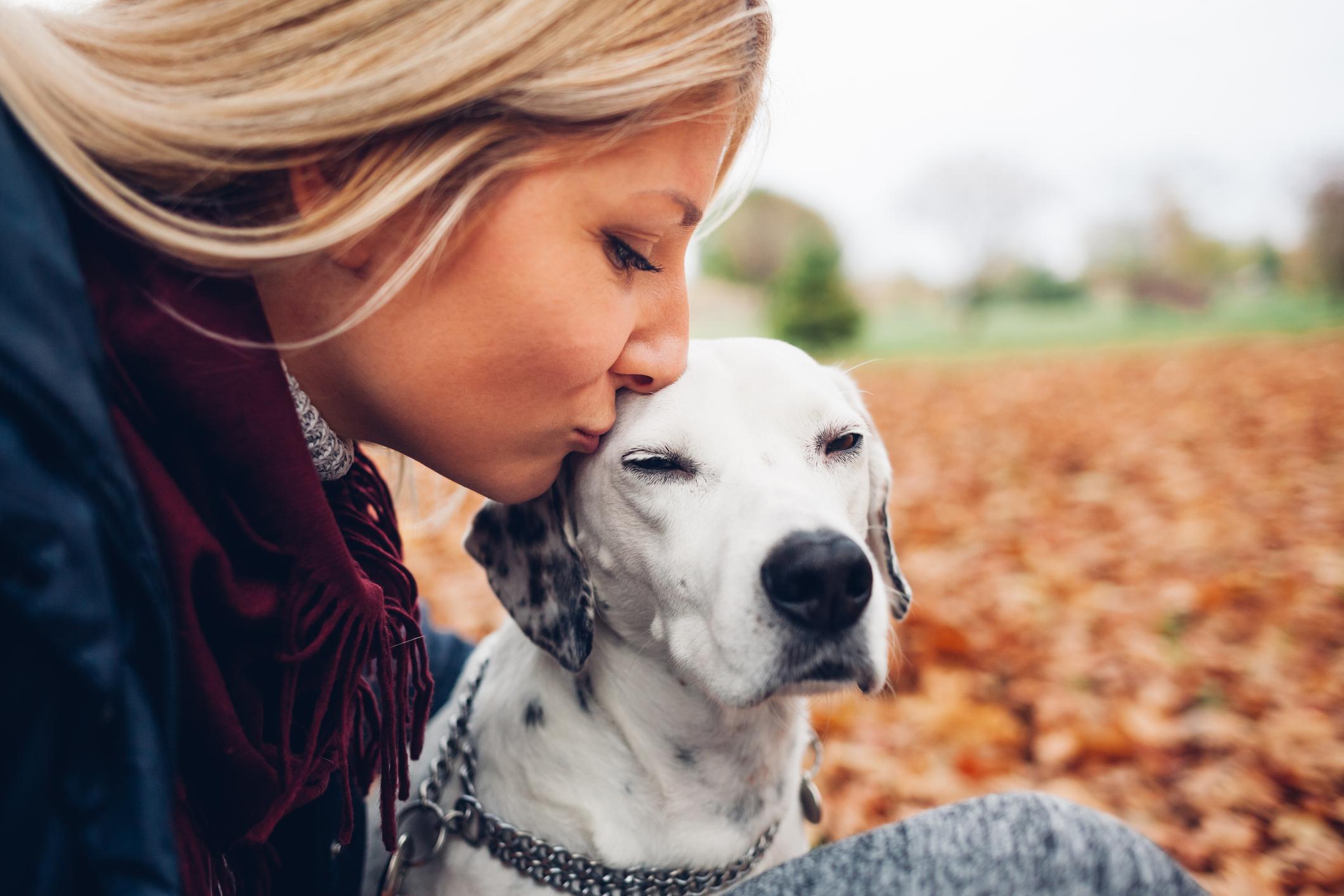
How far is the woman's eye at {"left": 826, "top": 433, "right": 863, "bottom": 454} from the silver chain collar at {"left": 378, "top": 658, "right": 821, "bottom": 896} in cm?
92

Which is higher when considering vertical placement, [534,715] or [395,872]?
[534,715]

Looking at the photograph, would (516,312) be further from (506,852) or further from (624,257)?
(506,852)

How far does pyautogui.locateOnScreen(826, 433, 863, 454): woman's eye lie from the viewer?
2.02 meters

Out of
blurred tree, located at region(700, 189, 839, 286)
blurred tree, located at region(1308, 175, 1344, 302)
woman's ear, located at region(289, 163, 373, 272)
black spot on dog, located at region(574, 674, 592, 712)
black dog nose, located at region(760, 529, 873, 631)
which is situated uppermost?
woman's ear, located at region(289, 163, 373, 272)

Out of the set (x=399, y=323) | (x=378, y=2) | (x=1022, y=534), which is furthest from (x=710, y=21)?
(x=1022, y=534)

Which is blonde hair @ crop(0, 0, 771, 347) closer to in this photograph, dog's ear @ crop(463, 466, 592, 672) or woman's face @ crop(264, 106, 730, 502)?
woman's face @ crop(264, 106, 730, 502)

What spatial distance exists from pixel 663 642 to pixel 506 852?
584 mm

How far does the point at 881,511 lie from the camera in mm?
2307

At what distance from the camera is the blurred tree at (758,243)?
1811 inches

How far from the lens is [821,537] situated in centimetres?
159

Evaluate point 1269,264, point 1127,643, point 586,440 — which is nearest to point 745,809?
point 586,440

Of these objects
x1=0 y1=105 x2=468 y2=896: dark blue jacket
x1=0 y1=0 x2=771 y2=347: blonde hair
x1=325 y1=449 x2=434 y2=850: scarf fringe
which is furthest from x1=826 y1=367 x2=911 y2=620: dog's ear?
x1=0 y1=105 x2=468 y2=896: dark blue jacket

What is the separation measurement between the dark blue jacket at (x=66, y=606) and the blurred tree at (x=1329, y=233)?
104ft

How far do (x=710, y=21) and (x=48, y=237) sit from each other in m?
1.16
